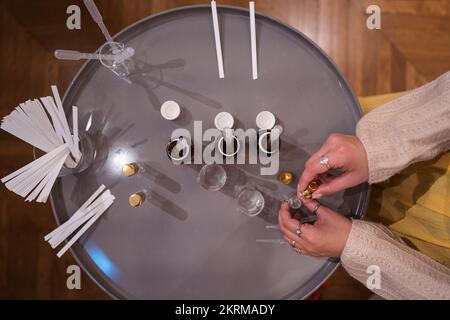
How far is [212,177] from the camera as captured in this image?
959mm

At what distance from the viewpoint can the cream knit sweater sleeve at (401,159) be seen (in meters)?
0.80

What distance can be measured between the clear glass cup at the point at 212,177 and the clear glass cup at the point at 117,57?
13.8 inches

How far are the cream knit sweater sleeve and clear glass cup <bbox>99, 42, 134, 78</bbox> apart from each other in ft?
2.12

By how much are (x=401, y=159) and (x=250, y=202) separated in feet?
1.28

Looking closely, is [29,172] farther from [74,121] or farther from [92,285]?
[92,285]

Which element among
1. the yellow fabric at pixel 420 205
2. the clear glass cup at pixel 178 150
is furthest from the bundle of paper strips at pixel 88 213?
the yellow fabric at pixel 420 205

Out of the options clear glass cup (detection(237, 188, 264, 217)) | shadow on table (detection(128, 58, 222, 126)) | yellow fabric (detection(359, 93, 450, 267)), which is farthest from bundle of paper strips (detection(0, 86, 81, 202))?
yellow fabric (detection(359, 93, 450, 267))

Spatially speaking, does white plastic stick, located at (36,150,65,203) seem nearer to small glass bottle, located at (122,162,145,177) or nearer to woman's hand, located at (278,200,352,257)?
small glass bottle, located at (122,162,145,177)

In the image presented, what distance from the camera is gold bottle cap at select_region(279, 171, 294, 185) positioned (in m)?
0.93

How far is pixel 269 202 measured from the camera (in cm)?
96

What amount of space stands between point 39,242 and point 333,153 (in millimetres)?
1430
